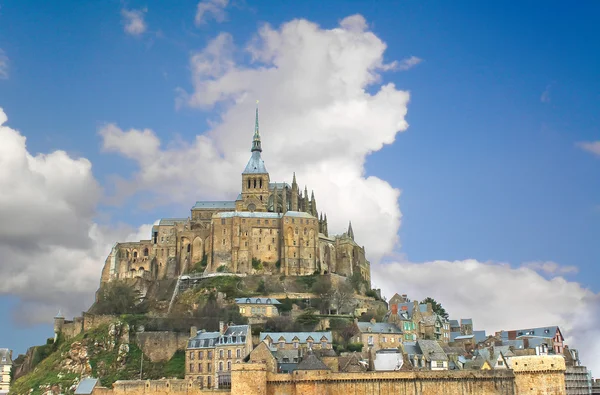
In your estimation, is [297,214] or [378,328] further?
[297,214]

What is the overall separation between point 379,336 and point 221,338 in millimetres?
18023

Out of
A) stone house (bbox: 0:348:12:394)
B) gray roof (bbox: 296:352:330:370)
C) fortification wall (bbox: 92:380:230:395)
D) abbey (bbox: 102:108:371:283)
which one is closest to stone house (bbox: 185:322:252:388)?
fortification wall (bbox: 92:380:230:395)

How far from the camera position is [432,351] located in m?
68.6

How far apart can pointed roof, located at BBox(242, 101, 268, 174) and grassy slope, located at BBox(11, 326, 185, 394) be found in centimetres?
4113

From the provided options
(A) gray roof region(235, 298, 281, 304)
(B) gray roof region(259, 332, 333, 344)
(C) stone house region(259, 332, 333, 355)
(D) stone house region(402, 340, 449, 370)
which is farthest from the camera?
(A) gray roof region(235, 298, 281, 304)

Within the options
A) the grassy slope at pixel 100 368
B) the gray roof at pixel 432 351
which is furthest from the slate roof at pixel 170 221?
the gray roof at pixel 432 351

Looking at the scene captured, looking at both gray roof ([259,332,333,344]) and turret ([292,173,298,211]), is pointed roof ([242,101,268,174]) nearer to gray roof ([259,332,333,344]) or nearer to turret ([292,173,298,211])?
turret ([292,173,298,211])

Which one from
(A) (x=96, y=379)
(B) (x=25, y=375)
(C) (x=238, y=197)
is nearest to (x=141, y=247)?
(C) (x=238, y=197)

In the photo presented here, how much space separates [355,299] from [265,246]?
52.1ft

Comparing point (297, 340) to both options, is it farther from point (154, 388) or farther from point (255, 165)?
point (255, 165)

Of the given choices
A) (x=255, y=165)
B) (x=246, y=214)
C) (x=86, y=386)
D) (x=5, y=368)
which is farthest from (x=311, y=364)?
(x=255, y=165)

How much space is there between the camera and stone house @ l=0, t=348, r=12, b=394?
83269mm

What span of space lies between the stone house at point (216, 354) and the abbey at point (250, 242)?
3239 centimetres

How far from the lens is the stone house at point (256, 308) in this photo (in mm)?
86250
